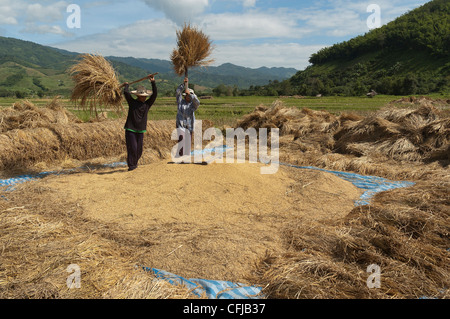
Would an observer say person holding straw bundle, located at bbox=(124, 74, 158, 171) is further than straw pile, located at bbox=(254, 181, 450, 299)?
Yes

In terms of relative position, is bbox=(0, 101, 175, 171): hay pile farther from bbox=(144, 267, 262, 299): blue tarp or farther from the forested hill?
the forested hill

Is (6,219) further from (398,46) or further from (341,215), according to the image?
(398,46)

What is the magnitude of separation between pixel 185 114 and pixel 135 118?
2.53ft

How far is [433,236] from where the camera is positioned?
8.63ft

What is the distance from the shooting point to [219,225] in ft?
9.95

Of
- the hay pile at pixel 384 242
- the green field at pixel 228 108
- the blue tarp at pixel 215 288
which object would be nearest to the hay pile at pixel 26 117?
the green field at pixel 228 108

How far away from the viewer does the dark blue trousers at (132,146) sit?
4633mm

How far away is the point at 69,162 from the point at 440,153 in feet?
22.2

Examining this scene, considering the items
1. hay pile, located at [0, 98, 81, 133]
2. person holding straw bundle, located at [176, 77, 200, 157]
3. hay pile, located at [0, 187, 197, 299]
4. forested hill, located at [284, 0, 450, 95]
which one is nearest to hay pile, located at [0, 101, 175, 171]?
hay pile, located at [0, 98, 81, 133]

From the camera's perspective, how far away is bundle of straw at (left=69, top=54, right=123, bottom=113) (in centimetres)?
447

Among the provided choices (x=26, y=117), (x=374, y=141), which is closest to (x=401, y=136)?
(x=374, y=141)

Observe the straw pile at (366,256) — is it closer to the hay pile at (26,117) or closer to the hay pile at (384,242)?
the hay pile at (384,242)

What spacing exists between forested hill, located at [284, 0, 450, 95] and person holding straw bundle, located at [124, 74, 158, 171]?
3026 centimetres

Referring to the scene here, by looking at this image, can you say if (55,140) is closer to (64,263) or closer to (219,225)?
(219,225)
